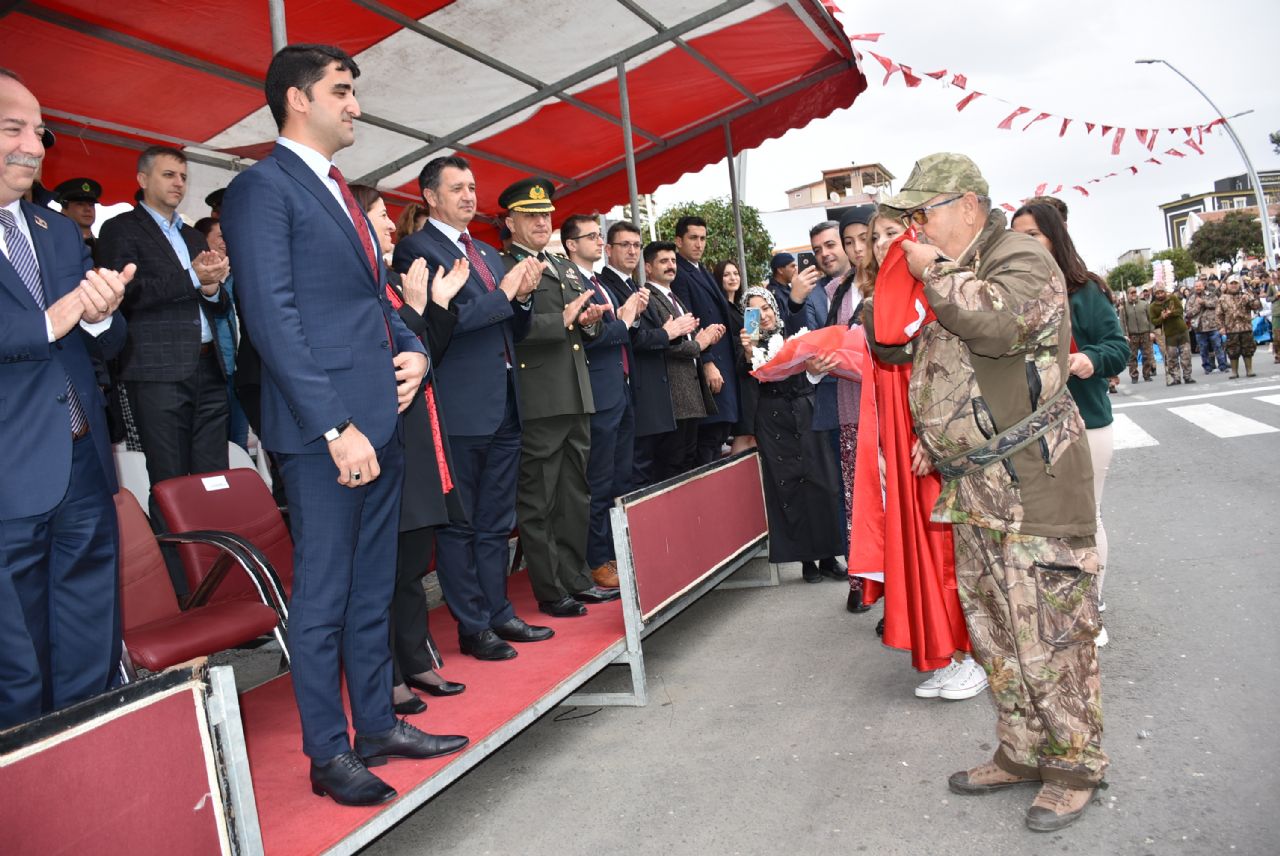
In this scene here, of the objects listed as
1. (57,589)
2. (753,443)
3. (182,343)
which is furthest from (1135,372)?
(57,589)

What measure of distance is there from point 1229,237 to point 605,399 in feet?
238

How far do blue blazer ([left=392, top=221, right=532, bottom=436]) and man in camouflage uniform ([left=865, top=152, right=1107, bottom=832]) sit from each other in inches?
72.1

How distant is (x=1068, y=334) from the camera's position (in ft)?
10.3

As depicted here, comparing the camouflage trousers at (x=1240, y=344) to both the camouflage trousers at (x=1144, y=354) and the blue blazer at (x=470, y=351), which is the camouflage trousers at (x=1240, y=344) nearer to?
the camouflage trousers at (x=1144, y=354)

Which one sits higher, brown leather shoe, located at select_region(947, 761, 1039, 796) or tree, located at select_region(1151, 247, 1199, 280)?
tree, located at select_region(1151, 247, 1199, 280)

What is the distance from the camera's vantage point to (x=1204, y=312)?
19.4 m

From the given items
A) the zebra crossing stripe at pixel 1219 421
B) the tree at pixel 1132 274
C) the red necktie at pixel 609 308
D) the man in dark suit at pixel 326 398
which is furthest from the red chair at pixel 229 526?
the tree at pixel 1132 274

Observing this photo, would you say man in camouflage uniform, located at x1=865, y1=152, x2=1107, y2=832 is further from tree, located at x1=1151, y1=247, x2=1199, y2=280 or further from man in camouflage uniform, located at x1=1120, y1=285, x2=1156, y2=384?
tree, located at x1=1151, y1=247, x2=1199, y2=280

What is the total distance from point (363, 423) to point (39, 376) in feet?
2.73

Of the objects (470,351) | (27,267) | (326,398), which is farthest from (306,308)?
(470,351)

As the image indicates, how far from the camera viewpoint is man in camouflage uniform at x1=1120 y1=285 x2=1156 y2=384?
1928 cm

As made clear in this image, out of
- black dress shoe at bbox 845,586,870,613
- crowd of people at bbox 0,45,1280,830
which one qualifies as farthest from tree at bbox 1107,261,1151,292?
crowd of people at bbox 0,45,1280,830

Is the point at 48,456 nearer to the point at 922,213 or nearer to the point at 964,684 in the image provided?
the point at 922,213

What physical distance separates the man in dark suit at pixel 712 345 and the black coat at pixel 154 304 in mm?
3147
